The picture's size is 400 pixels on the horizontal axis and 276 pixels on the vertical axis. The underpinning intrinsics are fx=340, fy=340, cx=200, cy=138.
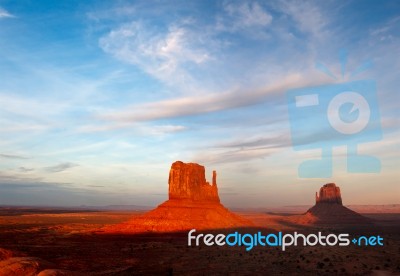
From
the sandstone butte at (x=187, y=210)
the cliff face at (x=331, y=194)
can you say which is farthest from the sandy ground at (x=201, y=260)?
the cliff face at (x=331, y=194)

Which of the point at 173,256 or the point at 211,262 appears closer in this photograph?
the point at 211,262

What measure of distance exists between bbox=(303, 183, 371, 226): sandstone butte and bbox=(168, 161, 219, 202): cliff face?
51849 millimetres

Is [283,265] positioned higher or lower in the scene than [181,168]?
lower

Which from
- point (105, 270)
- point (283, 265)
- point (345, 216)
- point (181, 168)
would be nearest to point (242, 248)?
point (283, 265)

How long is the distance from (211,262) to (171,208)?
3950cm

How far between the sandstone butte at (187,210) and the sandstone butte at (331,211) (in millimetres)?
46553

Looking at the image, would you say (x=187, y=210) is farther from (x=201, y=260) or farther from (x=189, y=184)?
(x=201, y=260)

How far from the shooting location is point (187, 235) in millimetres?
71938

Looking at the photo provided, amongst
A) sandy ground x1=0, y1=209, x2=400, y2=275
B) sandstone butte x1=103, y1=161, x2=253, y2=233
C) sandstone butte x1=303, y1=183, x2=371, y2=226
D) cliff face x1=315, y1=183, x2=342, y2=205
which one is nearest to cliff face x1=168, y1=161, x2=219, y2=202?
sandstone butte x1=103, y1=161, x2=253, y2=233

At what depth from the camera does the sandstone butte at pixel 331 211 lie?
4658 inches

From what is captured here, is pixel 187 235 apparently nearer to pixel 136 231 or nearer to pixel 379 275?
pixel 136 231

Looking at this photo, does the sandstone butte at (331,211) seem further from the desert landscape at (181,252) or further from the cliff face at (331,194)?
the desert landscape at (181,252)

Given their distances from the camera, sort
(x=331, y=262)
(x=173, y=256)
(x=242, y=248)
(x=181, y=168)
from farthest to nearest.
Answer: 1. (x=181, y=168)
2. (x=242, y=248)
3. (x=173, y=256)
4. (x=331, y=262)


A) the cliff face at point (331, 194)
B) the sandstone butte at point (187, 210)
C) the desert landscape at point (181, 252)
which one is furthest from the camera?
the cliff face at point (331, 194)
